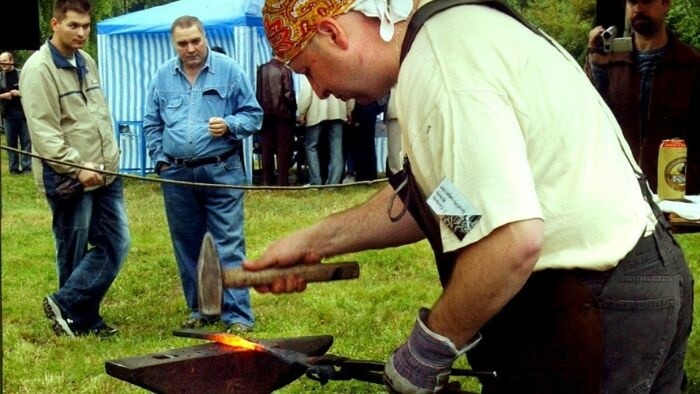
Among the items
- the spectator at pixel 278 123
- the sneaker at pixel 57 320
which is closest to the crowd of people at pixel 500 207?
the sneaker at pixel 57 320

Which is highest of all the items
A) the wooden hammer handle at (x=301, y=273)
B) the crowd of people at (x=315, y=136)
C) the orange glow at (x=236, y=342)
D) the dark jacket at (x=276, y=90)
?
the wooden hammer handle at (x=301, y=273)

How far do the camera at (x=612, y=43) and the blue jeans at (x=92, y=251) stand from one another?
2.70m

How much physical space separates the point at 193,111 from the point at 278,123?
425 centimetres

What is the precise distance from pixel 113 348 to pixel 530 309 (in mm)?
4069

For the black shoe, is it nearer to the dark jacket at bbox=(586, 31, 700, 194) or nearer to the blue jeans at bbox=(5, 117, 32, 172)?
the blue jeans at bbox=(5, 117, 32, 172)

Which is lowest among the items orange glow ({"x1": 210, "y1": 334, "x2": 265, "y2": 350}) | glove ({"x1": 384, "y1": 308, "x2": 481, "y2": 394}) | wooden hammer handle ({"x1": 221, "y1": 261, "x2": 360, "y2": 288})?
orange glow ({"x1": 210, "y1": 334, "x2": 265, "y2": 350})

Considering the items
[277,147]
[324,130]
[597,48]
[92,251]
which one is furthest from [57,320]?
[324,130]

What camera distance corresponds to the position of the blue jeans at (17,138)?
842 cm

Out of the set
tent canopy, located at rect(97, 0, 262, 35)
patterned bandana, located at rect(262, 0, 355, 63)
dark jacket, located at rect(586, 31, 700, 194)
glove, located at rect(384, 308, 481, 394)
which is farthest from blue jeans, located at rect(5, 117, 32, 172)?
glove, located at rect(384, 308, 481, 394)

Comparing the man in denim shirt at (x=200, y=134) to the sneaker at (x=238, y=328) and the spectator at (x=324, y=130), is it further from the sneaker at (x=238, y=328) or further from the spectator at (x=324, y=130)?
the spectator at (x=324, y=130)

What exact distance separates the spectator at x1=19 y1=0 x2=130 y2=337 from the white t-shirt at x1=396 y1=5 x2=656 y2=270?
377 cm

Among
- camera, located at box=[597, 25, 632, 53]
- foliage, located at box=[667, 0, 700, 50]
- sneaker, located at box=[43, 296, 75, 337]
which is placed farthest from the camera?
foliage, located at box=[667, 0, 700, 50]

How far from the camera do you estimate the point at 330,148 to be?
35.2 ft

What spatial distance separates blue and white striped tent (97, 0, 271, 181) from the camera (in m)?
7.26
